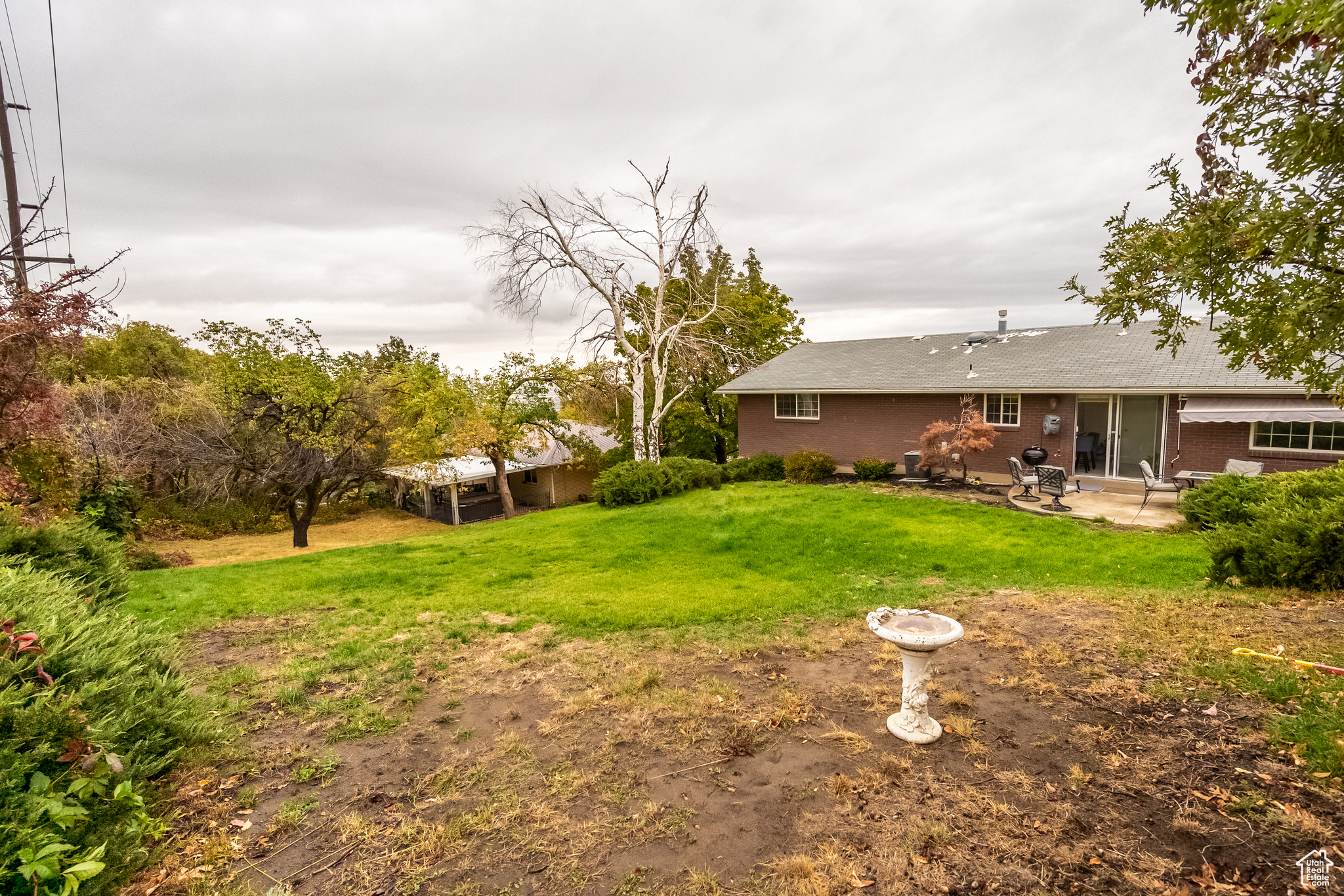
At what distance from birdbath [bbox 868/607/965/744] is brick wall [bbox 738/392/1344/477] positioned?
14508 mm

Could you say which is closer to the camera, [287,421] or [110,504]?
[110,504]

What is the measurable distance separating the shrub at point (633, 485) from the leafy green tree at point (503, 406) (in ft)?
16.7

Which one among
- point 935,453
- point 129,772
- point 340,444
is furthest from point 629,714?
point 340,444

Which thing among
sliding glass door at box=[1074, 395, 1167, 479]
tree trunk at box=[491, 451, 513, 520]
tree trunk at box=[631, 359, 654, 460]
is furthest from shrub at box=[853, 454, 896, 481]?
tree trunk at box=[491, 451, 513, 520]

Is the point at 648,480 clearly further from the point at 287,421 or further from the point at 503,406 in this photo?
the point at 287,421

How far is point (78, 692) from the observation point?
11.0 feet

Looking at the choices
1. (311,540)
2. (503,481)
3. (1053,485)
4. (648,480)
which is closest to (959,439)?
(1053,485)

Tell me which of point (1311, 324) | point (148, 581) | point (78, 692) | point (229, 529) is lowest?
point (229, 529)

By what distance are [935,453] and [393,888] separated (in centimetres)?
1665

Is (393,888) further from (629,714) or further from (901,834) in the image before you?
(901,834)

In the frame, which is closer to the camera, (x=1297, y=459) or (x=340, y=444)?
(x=1297, y=459)

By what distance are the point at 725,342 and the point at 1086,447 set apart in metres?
14.6

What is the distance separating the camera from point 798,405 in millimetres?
22078

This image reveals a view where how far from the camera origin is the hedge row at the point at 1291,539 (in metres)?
6.36
